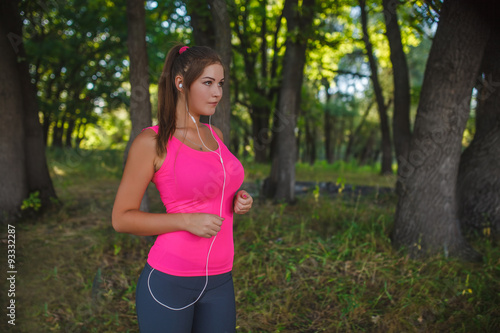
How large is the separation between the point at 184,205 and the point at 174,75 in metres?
0.64

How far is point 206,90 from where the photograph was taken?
1.70 metres

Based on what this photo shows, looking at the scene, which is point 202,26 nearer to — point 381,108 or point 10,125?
point 10,125

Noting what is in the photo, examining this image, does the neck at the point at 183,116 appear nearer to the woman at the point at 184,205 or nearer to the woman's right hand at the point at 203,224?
the woman at the point at 184,205

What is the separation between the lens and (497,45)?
15.7 ft

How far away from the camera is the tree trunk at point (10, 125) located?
17.4ft

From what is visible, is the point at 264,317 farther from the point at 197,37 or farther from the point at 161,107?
the point at 197,37

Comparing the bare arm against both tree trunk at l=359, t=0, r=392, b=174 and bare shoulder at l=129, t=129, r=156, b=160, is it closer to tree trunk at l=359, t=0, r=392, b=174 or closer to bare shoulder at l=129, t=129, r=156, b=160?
bare shoulder at l=129, t=129, r=156, b=160

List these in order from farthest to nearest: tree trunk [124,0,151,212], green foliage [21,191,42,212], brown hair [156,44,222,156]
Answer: green foliage [21,191,42,212] < tree trunk [124,0,151,212] < brown hair [156,44,222,156]

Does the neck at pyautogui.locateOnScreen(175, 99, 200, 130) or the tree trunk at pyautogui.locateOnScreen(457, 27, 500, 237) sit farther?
the tree trunk at pyautogui.locateOnScreen(457, 27, 500, 237)

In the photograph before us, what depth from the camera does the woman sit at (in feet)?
5.06

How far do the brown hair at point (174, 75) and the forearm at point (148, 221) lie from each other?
36cm

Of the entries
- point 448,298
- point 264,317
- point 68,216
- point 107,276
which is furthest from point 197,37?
point 448,298

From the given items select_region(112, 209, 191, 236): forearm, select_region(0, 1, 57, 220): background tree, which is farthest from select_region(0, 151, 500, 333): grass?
select_region(112, 209, 191, 236): forearm

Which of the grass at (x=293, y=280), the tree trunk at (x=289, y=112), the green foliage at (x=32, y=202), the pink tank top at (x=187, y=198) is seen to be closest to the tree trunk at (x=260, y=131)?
the tree trunk at (x=289, y=112)
